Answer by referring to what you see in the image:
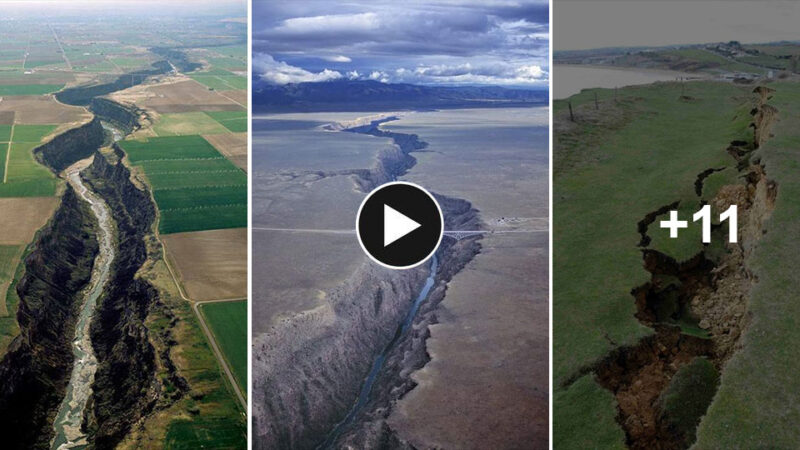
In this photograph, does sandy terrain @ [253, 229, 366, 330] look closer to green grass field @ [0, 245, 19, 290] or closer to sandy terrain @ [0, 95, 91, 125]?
green grass field @ [0, 245, 19, 290]

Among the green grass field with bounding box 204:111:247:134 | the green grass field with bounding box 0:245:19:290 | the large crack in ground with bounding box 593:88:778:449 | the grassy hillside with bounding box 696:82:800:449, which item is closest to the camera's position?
the grassy hillside with bounding box 696:82:800:449

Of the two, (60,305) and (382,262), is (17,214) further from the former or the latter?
(382,262)

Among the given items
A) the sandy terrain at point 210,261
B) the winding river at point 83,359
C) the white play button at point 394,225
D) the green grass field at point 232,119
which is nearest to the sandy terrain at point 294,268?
the white play button at point 394,225

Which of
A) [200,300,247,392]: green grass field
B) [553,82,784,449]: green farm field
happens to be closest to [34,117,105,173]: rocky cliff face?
A: [200,300,247,392]: green grass field

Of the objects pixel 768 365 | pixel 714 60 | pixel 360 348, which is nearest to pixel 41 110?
pixel 714 60

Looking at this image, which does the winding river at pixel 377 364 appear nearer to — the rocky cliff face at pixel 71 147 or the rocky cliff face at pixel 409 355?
the rocky cliff face at pixel 409 355

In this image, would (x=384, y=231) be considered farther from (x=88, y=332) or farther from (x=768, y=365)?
(x=88, y=332)
